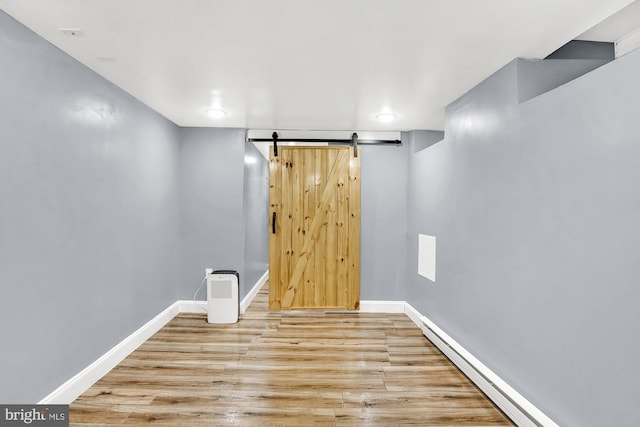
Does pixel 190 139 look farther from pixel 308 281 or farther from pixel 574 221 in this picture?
pixel 574 221

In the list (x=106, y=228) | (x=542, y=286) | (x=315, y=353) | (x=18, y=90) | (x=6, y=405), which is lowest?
(x=315, y=353)

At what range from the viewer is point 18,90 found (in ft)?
5.85

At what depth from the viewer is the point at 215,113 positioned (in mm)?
3395

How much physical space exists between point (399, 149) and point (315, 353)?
267 cm

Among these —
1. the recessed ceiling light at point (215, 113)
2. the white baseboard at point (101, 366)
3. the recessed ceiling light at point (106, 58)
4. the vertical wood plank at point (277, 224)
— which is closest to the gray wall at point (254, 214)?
the vertical wood plank at point (277, 224)

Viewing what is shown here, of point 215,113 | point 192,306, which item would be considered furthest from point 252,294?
point 215,113

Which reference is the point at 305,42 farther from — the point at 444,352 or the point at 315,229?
the point at 444,352

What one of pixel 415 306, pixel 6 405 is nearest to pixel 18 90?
pixel 6 405

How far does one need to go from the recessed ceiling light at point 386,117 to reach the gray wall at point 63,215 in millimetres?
2356

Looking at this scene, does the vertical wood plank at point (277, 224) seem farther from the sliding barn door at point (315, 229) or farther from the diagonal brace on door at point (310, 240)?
the diagonal brace on door at point (310, 240)

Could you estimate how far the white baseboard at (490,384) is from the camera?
1.88 metres

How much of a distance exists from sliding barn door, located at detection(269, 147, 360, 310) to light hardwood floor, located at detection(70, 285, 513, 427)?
0.63 m

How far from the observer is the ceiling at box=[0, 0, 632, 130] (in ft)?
5.35

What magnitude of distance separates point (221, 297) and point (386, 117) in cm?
274
